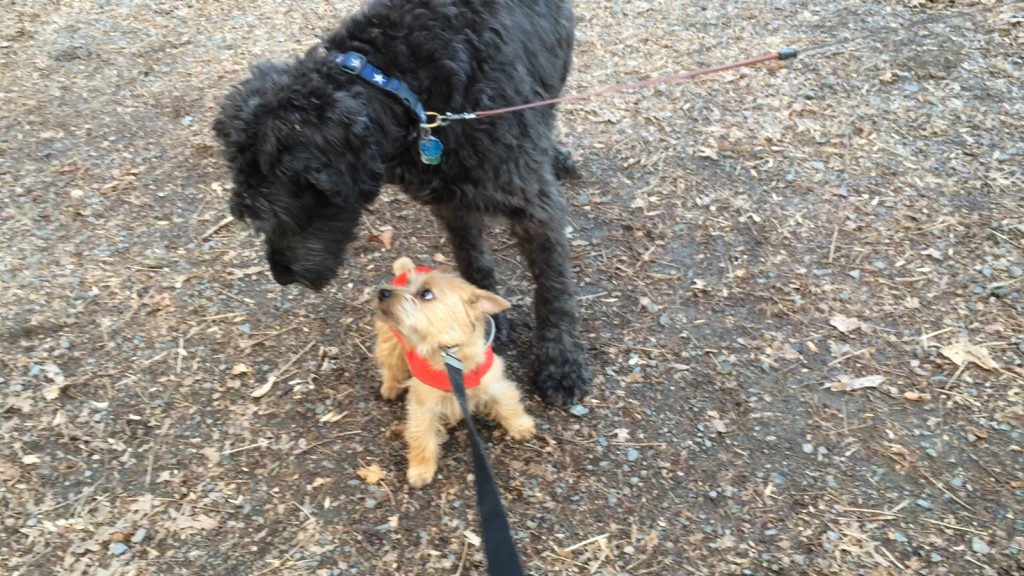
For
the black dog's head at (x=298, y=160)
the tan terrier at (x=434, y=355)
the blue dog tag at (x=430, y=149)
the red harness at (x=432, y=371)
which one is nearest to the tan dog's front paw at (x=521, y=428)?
the tan terrier at (x=434, y=355)

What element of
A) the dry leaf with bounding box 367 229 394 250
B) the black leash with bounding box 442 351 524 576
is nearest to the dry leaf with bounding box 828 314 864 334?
the black leash with bounding box 442 351 524 576

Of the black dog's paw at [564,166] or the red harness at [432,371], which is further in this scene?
the black dog's paw at [564,166]

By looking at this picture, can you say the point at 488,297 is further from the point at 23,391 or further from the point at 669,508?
the point at 23,391

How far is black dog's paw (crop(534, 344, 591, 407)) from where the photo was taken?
3633 mm

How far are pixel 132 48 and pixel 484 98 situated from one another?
4924 millimetres

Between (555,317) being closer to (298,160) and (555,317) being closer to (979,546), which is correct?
(298,160)

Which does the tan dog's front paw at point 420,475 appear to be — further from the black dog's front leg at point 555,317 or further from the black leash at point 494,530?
the black leash at point 494,530

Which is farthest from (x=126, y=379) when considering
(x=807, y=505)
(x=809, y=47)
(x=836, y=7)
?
(x=836, y=7)

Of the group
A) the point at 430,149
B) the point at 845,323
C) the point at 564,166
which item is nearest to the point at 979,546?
the point at 845,323

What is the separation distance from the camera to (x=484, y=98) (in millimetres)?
3025

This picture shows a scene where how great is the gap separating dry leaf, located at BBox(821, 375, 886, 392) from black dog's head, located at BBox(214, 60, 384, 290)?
99.4 inches

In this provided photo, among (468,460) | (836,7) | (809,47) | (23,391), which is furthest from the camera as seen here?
(836,7)

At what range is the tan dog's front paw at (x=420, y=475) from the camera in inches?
129

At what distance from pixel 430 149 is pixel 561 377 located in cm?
140
